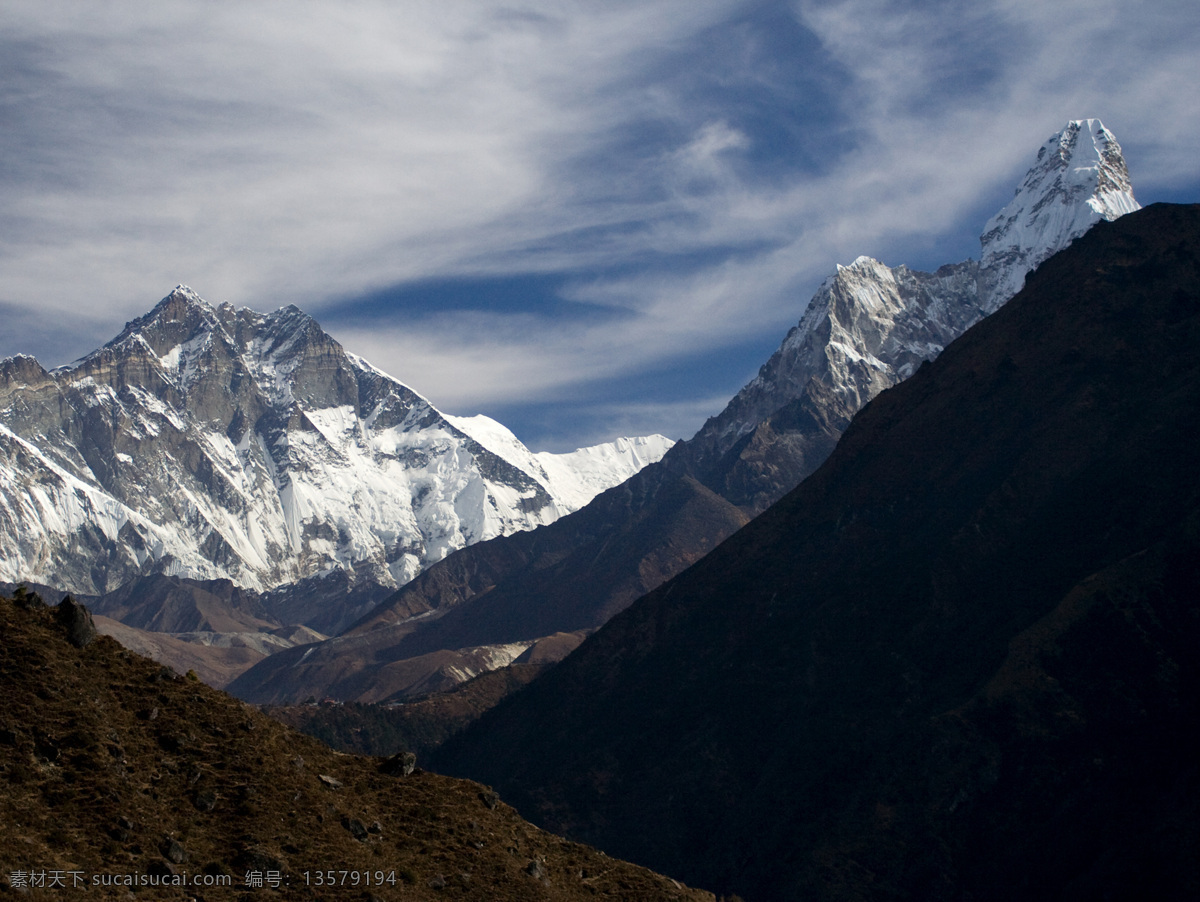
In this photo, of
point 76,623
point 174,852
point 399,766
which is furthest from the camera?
point 399,766

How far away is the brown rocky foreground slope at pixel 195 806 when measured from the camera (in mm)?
62938

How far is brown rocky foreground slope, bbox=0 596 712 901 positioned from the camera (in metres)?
62.9

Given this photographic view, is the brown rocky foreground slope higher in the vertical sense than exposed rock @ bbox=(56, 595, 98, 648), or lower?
lower

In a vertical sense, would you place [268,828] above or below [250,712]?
below

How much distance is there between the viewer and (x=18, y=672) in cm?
7038

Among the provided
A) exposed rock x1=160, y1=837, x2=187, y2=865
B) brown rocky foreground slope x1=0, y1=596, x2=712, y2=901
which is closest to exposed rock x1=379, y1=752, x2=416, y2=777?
brown rocky foreground slope x1=0, y1=596, x2=712, y2=901

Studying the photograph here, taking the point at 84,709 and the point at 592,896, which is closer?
the point at 84,709

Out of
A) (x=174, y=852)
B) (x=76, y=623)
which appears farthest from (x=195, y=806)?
(x=76, y=623)

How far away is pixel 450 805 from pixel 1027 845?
417 ft

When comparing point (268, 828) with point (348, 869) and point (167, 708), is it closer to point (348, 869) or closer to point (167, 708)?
point (348, 869)

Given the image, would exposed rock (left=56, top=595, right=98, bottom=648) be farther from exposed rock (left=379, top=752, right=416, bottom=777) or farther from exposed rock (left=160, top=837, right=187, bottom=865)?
exposed rock (left=379, top=752, right=416, bottom=777)

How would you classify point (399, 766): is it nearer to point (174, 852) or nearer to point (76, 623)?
point (76, 623)

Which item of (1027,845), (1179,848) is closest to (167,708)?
(1179,848)

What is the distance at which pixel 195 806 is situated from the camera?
228 feet
